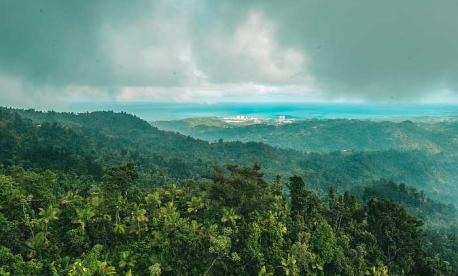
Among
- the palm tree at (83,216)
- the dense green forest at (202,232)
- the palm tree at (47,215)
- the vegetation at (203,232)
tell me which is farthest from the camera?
the palm tree at (83,216)

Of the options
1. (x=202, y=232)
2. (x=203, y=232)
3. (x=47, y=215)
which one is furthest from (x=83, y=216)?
(x=203, y=232)

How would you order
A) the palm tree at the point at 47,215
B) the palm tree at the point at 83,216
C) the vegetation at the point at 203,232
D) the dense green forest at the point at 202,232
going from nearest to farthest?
the dense green forest at the point at 202,232, the vegetation at the point at 203,232, the palm tree at the point at 47,215, the palm tree at the point at 83,216

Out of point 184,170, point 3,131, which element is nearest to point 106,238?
point 3,131

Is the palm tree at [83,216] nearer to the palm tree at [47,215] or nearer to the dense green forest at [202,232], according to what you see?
the dense green forest at [202,232]

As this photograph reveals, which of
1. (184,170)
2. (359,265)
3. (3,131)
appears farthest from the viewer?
(184,170)

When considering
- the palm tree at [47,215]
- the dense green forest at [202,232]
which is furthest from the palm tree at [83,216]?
the palm tree at [47,215]

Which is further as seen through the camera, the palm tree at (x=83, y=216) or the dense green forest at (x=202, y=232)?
the palm tree at (x=83, y=216)

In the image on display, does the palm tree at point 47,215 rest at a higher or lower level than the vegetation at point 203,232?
higher

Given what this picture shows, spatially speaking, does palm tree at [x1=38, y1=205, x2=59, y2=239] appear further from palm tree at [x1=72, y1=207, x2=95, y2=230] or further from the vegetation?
palm tree at [x1=72, y1=207, x2=95, y2=230]

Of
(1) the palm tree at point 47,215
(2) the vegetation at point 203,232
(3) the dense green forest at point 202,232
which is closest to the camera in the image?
(3) the dense green forest at point 202,232

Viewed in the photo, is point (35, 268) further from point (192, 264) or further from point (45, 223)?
point (192, 264)

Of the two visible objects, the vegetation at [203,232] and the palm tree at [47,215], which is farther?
the palm tree at [47,215]
